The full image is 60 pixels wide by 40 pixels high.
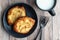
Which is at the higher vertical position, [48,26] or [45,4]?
[45,4]

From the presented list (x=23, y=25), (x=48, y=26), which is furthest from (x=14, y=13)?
(x=48, y=26)

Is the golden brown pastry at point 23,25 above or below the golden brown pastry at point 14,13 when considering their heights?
below

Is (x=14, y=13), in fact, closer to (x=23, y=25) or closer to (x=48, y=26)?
(x=23, y=25)

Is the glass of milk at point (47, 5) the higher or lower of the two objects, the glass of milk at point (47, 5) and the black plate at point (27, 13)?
the higher

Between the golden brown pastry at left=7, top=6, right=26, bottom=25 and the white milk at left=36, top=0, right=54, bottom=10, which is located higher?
the white milk at left=36, top=0, right=54, bottom=10
